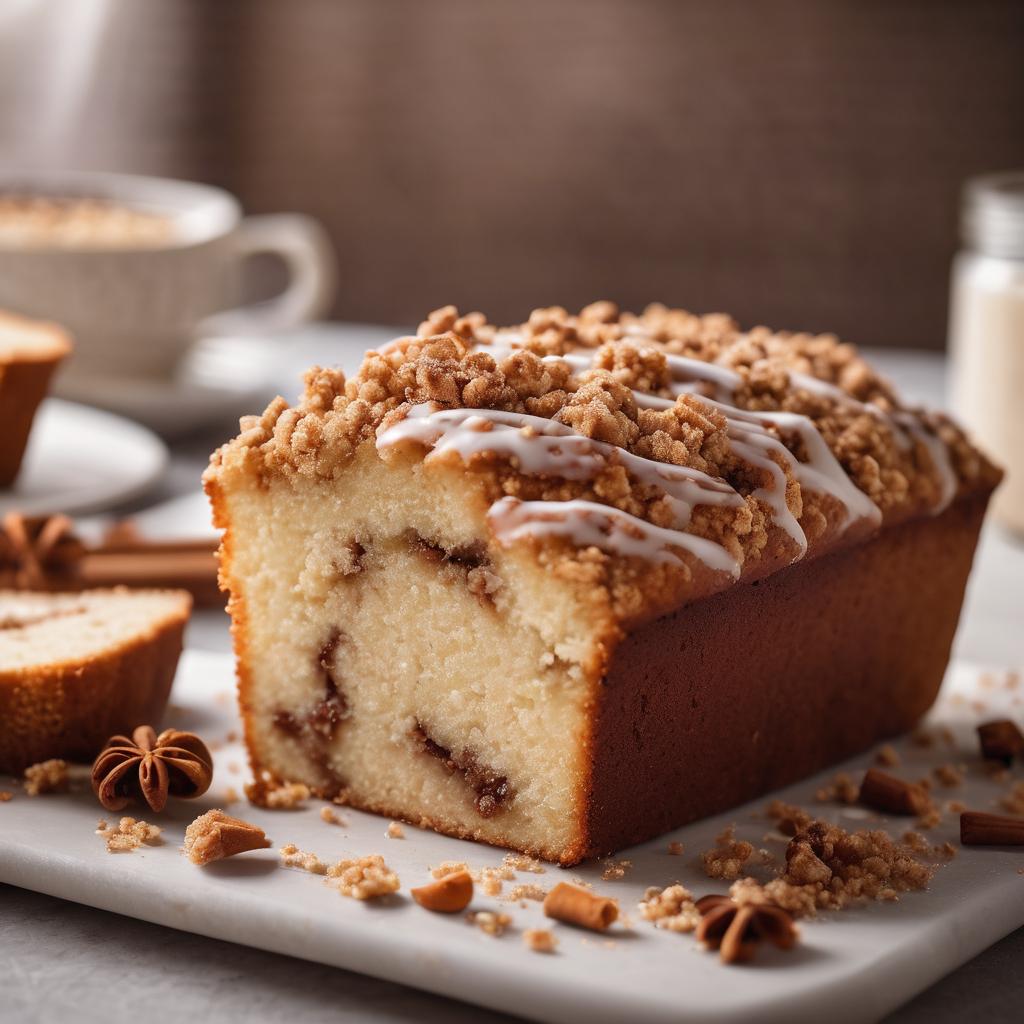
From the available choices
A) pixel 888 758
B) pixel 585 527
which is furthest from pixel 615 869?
pixel 888 758

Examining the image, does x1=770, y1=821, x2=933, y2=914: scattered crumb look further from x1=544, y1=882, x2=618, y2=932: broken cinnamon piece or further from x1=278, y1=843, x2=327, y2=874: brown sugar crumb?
x1=278, y1=843, x2=327, y2=874: brown sugar crumb

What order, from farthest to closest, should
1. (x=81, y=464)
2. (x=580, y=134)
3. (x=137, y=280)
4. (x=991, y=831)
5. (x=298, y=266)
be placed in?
(x=580, y=134) < (x=298, y=266) < (x=137, y=280) < (x=81, y=464) < (x=991, y=831)

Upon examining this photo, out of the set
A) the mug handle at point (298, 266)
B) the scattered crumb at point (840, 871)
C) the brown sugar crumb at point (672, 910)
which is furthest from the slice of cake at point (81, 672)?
the mug handle at point (298, 266)

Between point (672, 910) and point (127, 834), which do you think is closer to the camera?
point (672, 910)

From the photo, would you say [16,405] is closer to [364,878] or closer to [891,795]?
[364,878]

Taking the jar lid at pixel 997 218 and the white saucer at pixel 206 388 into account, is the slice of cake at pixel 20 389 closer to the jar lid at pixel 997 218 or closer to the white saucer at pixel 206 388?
the white saucer at pixel 206 388
